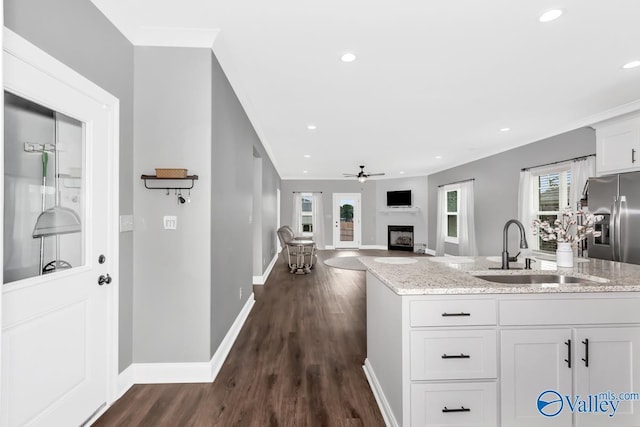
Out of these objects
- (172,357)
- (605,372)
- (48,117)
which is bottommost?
(172,357)

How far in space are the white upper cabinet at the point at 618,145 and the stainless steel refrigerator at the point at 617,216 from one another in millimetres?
106

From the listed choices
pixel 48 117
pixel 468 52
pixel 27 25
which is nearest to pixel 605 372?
pixel 468 52

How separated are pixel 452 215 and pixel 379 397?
695 centimetres

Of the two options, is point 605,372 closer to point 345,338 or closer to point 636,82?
point 345,338

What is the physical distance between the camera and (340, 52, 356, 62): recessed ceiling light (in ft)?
7.73

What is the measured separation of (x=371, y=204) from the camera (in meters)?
10.2

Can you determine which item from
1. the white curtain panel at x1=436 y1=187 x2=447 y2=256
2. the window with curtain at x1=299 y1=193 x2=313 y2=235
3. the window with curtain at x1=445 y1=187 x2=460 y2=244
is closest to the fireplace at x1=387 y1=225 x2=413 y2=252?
the white curtain panel at x1=436 y1=187 x2=447 y2=256

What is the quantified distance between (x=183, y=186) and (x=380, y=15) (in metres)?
1.85

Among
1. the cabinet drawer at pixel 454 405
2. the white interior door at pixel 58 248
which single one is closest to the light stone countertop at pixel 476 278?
the cabinet drawer at pixel 454 405

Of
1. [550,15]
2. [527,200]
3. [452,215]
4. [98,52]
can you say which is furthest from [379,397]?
[452,215]

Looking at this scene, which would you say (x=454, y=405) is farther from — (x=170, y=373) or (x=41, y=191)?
(x=41, y=191)

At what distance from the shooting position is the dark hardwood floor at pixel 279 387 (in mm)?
1795

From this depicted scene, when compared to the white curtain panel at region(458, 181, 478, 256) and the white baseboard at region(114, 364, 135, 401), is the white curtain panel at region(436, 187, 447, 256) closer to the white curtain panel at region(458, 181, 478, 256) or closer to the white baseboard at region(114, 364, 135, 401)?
the white curtain panel at region(458, 181, 478, 256)

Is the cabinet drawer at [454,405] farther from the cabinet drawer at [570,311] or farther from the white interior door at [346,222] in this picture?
the white interior door at [346,222]
